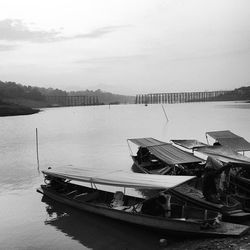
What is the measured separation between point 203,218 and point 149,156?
14472mm

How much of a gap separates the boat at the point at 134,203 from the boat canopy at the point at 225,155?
16.8 feet

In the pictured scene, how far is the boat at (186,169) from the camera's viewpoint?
1433 cm

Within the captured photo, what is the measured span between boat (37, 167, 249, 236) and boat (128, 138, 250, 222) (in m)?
0.84

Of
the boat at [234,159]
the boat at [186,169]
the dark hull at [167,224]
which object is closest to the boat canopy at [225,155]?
the boat at [234,159]

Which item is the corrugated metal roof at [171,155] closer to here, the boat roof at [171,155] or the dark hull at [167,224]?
the boat roof at [171,155]

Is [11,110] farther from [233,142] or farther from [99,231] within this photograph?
[99,231]

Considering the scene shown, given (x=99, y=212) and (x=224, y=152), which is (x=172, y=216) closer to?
(x=99, y=212)

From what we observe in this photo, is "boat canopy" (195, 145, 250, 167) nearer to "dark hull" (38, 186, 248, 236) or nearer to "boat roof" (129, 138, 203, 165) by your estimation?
"boat roof" (129, 138, 203, 165)

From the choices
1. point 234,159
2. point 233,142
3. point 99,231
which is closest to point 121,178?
point 99,231

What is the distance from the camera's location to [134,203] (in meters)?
16.6

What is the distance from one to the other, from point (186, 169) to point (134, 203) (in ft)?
17.8

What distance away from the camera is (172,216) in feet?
47.4

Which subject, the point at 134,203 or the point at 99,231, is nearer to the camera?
the point at 99,231

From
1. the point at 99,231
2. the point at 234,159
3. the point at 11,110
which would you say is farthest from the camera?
the point at 11,110
